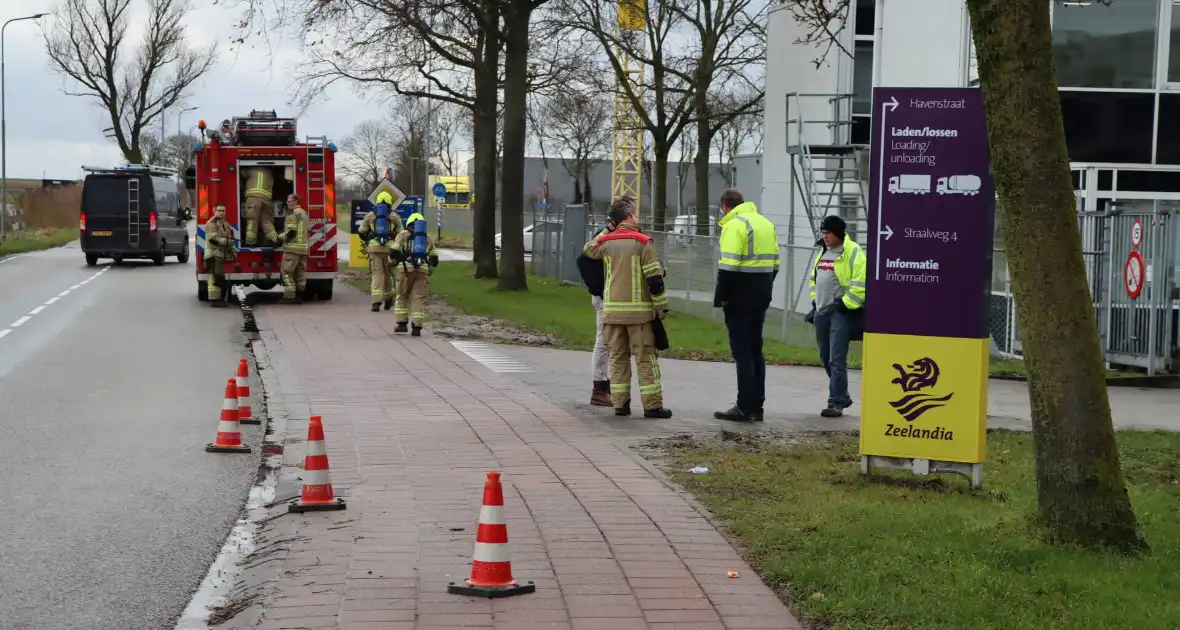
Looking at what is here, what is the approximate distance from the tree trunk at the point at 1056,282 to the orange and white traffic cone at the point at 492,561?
256 cm

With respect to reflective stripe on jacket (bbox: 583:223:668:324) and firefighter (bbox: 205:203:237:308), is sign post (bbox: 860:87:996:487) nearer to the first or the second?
reflective stripe on jacket (bbox: 583:223:668:324)

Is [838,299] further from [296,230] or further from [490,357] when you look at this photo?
[296,230]

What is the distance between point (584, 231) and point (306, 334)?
13403mm

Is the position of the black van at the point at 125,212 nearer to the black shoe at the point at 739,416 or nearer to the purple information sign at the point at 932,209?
the black shoe at the point at 739,416

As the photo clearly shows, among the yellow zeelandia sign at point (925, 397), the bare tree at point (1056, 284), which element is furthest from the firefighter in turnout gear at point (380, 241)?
the bare tree at point (1056, 284)

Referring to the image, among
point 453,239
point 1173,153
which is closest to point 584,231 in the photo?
point 1173,153

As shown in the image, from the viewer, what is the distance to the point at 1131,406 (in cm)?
1278

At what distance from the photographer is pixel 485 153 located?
3234 cm

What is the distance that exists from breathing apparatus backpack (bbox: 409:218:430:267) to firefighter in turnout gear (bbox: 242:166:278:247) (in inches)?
264

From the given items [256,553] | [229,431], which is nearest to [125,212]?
[229,431]

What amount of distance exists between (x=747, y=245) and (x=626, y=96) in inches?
1259

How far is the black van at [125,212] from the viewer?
37.3 m

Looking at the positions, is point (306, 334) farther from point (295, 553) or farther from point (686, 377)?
point (295, 553)

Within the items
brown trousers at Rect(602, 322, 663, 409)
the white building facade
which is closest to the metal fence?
the white building facade
